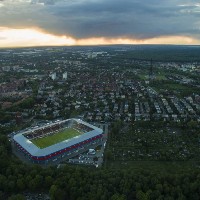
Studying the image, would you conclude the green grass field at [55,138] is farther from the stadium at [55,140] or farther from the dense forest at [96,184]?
the dense forest at [96,184]

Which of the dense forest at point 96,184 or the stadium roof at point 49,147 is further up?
the stadium roof at point 49,147

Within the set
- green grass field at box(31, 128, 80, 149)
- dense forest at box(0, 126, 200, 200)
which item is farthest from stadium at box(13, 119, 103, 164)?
dense forest at box(0, 126, 200, 200)

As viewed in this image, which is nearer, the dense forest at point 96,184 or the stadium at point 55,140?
the dense forest at point 96,184

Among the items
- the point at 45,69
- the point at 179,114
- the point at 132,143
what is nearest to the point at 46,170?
the point at 132,143

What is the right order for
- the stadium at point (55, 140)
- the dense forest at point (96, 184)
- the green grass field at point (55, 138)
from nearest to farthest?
the dense forest at point (96, 184)
the stadium at point (55, 140)
the green grass field at point (55, 138)

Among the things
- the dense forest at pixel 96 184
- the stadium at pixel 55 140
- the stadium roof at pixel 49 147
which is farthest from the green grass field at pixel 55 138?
the dense forest at pixel 96 184

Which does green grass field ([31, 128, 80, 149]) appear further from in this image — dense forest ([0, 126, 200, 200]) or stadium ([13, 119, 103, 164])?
dense forest ([0, 126, 200, 200])

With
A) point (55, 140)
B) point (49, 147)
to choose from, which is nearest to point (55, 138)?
point (55, 140)

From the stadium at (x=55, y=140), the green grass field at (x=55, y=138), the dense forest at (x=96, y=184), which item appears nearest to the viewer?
the dense forest at (x=96, y=184)

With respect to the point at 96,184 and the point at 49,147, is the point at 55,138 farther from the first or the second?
the point at 96,184
